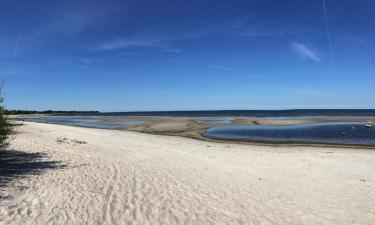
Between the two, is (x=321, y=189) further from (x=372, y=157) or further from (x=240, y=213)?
(x=372, y=157)

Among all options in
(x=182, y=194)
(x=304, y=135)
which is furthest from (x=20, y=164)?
(x=304, y=135)

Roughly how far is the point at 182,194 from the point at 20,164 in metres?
6.71

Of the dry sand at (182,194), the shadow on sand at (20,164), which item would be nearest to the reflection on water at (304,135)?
the dry sand at (182,194)

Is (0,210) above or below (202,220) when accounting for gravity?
above

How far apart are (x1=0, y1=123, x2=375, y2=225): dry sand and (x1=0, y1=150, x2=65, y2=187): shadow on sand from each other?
418mm

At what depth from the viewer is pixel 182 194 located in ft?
28.1

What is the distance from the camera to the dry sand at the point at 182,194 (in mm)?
6738

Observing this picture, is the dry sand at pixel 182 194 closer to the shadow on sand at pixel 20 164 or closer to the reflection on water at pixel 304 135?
the shadow on sand at pixel 20 164

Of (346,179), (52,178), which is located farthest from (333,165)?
(52,178)

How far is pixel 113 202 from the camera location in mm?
7430

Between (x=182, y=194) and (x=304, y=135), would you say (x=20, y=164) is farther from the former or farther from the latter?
(x=304, y=135)

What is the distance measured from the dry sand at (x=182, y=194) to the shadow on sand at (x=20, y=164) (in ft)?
1.37

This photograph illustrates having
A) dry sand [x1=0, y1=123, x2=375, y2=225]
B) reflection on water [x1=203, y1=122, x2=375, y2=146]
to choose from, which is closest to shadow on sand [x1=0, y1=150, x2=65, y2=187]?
dry sand [x1=0, y1=123, x2=375, y2=225]

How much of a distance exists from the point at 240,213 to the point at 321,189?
461 centimetres
